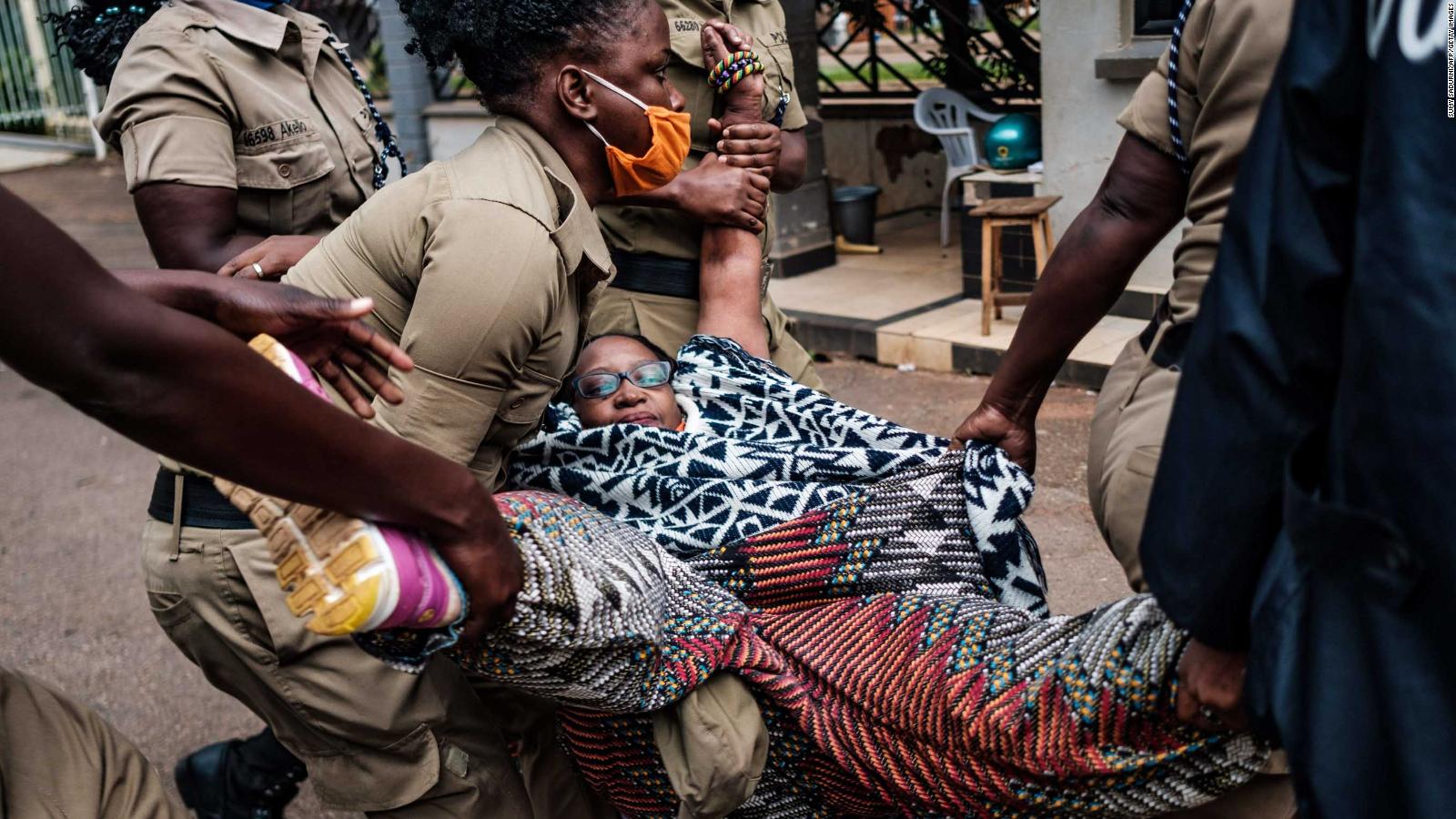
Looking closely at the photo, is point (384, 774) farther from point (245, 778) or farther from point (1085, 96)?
point (1085, 96)

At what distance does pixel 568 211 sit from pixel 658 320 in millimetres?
703

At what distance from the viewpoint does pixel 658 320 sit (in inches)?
115

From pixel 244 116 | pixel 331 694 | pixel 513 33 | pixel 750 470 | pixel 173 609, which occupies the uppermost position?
pixel 513 33

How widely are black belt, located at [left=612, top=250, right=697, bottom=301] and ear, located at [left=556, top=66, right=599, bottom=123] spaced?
627 mm

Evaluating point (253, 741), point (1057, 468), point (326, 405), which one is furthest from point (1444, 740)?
point (1057, 468)

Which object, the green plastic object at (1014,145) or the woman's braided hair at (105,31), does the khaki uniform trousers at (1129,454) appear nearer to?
the woman's braided hair at (105,31)

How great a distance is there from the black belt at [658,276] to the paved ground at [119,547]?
159 cm

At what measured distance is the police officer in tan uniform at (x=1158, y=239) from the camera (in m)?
1.78

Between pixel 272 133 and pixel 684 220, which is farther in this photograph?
pixel 684 220

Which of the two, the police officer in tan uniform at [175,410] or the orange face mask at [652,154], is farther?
the orange face mask at [652,154]

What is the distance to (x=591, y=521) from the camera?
2121 millimetres

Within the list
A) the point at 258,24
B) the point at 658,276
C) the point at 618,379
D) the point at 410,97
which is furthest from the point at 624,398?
the point at 410,97

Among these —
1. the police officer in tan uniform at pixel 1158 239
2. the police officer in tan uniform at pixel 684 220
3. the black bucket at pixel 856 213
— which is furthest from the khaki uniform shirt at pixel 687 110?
the black bucket at pixel 856 213

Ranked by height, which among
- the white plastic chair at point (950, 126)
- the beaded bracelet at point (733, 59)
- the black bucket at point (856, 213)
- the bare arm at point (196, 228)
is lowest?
the black bucket at point (856, 213)
